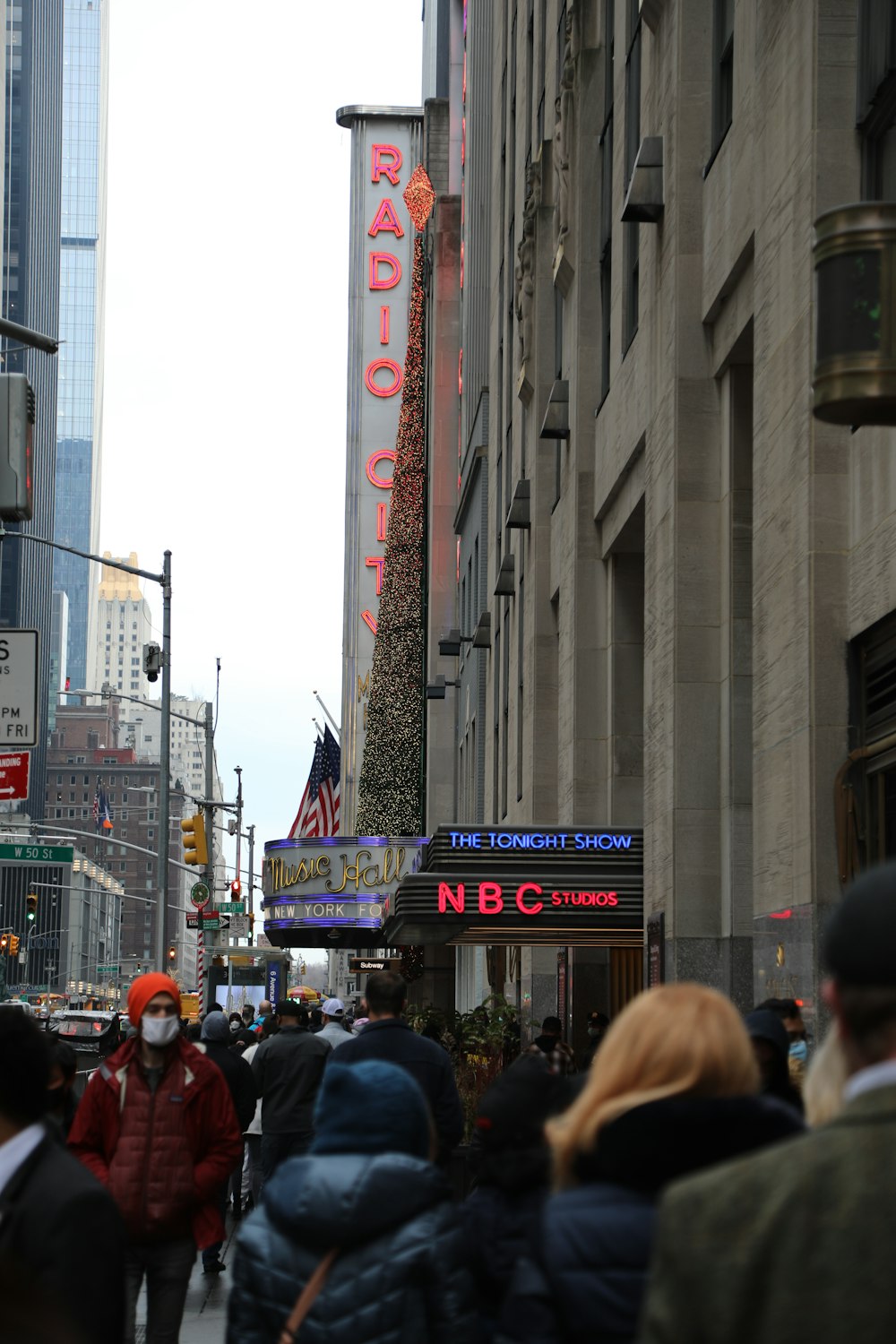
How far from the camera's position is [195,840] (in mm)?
38500

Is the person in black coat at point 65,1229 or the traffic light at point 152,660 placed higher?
the traffic light at point 152,660

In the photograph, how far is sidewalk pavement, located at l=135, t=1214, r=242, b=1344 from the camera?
12164 millimetres

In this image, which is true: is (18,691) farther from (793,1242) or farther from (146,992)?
(793,1242)

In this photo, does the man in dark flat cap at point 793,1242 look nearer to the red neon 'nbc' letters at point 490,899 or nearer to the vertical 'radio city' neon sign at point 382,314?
the red neon 'nbc' letters at point 490,899

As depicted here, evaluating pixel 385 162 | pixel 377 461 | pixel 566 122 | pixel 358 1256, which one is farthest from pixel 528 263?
pixel 385 162

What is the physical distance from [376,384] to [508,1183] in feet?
323

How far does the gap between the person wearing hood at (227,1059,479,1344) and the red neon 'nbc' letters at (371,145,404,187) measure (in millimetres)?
106155

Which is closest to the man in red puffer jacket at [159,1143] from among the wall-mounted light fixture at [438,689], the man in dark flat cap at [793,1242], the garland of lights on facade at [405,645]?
the man in dark flat cap at [793,1242]

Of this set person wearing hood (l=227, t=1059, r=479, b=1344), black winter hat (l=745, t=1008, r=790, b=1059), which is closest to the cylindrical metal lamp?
black winter hat (l=745, t=1008, r=790, b=1059)

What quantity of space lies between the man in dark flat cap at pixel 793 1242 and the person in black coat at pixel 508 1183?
2.68 meters

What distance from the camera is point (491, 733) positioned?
140 feet

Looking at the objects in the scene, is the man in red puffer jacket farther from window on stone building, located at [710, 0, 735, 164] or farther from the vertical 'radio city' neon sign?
the vertical 'radio city' neon sign

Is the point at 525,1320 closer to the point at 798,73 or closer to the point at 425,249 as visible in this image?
the point at 798,73

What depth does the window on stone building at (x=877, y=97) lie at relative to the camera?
43.8ft
